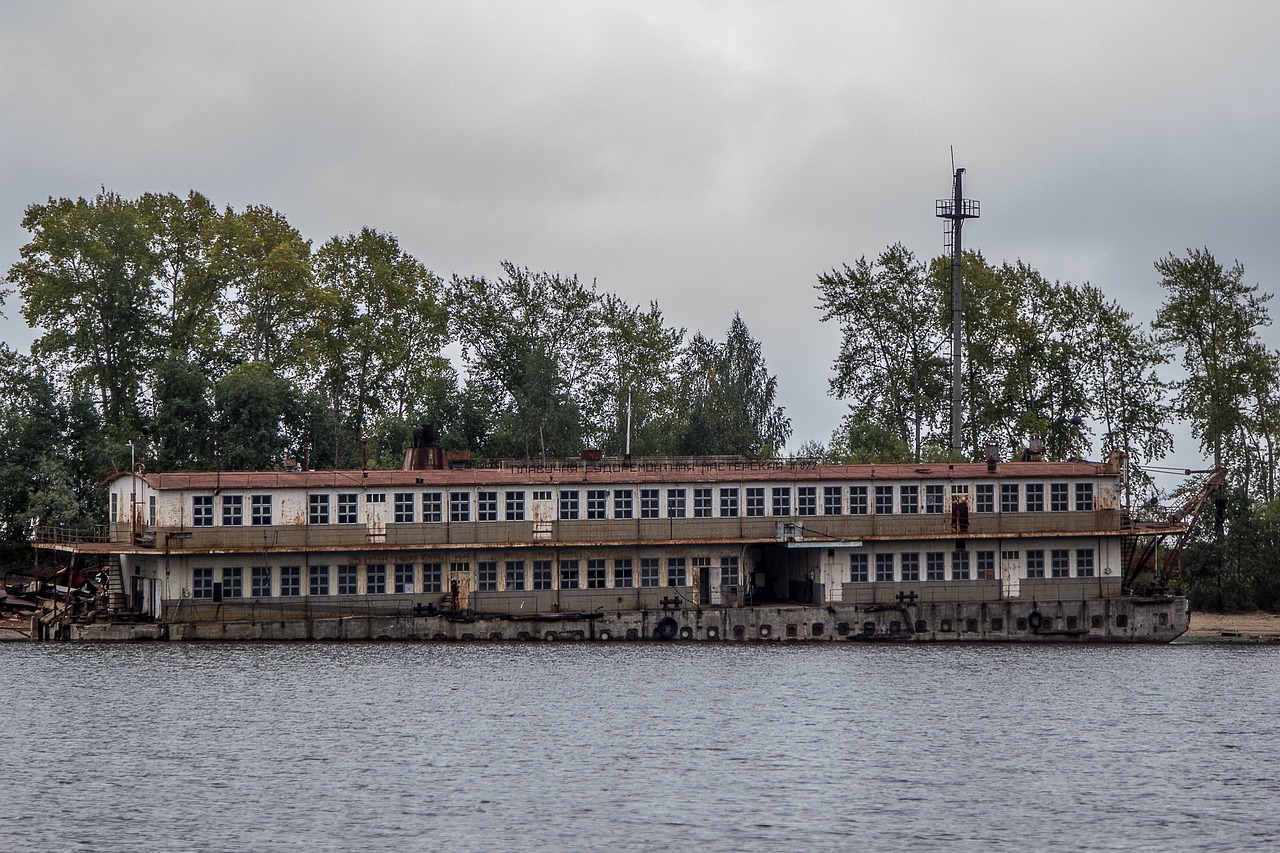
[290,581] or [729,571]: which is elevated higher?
[729,571]

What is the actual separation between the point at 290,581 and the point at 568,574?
1010 centimetres

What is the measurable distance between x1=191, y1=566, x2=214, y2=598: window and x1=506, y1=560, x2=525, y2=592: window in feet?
34.9

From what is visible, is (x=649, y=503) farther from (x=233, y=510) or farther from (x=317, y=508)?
(x=233, y=510)

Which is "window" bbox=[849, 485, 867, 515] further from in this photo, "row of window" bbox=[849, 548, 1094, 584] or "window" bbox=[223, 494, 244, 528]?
"window" bbox=[223, 494, 244, 528]

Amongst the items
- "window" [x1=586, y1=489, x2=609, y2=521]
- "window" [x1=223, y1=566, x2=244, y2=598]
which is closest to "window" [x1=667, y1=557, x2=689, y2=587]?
"window" [x1=586, y1=489, x2=609, y2=521]

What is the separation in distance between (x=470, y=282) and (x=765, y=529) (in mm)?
37743

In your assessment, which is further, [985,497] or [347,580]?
[985,497]

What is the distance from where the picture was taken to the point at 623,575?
208 ft

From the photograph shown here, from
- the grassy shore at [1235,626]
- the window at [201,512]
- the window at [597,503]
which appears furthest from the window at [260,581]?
the grassy shore at [1235,626]

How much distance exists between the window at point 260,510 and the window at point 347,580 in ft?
10.5

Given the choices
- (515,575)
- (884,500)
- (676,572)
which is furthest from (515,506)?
(884,500)

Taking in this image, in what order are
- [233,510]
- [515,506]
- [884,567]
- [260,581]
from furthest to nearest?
[884,567]
[515,506]
[260,581]
[233,510]

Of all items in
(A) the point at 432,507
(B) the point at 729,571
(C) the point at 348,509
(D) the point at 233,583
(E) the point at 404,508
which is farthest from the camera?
(B) the point at 729,571

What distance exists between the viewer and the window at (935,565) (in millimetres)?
64625
